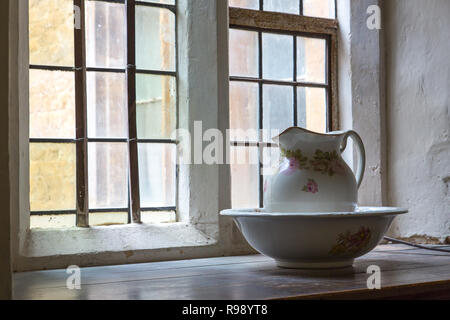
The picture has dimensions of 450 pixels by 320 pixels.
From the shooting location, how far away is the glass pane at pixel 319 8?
6.53 feet

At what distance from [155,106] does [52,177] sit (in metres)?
0.35

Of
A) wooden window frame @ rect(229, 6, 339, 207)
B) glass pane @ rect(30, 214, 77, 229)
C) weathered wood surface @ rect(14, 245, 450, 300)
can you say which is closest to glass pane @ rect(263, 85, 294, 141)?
wooden window frame @ rect(229, 6, 339, 207)

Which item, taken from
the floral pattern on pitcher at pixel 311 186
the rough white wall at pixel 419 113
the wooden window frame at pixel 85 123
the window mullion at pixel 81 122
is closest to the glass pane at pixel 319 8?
the rough white wall at pixel 419 113

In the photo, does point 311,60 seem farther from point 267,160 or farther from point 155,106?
point 155,106

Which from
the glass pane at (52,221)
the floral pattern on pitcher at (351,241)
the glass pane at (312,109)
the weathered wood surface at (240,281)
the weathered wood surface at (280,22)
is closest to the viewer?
the weathered wood surface at (240,281)

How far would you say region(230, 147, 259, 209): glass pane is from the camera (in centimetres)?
185

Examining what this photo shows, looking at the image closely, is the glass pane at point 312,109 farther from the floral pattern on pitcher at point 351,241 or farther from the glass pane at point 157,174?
the floral pattern on pitcher at point 351,241

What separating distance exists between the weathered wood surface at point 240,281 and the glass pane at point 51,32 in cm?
58

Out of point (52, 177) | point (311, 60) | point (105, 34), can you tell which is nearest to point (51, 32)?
point (105, 34)

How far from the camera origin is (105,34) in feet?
5.64

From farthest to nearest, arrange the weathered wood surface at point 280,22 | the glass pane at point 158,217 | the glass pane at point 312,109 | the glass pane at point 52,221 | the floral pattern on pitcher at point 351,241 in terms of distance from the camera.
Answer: the glass pane at point 312,109 < the weathered wood surface at point 280,22 < the glass pane at point 158,217 < the glass pane at point 52,221 < the floral pattern on pitcher at point 351,241

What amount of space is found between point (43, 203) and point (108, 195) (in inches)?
7.0
